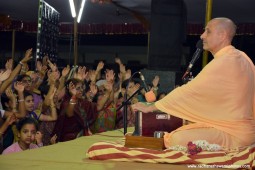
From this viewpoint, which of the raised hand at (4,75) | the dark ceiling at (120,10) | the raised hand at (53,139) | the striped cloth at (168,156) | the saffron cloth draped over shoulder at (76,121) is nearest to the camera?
the striped cloth at (168,156)

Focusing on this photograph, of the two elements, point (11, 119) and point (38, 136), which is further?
point (38, 136)

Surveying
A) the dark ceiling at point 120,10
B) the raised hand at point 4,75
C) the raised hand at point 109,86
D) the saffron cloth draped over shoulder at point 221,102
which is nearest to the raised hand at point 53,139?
the raised hand at point 4,75

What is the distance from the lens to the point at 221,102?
4023mm

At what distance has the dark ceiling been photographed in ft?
37.0

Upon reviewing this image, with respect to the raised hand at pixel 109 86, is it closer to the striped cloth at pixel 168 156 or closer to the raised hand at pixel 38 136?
the raised hand at pixel 38 136

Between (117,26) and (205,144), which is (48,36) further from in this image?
(205,144)

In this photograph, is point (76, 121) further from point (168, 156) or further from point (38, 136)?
point (168, 156)

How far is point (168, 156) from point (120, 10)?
9002 mm

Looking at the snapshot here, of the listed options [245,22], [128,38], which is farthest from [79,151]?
[128,38]

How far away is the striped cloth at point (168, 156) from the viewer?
3465 mm

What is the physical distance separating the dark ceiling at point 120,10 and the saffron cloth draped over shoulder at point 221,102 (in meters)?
7.08

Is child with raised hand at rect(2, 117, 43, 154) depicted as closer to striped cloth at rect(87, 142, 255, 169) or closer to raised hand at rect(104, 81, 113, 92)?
striped cloth at rect(87, 142, 255, 169)

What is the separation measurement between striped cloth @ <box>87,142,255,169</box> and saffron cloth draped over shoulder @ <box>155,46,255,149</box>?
328mm

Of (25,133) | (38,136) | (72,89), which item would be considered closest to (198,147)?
(25,133)
